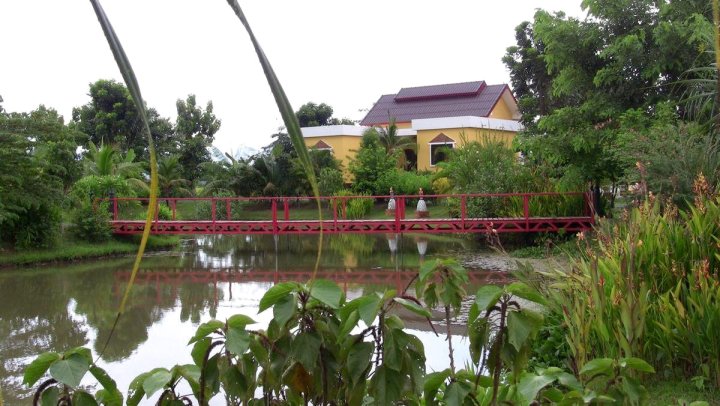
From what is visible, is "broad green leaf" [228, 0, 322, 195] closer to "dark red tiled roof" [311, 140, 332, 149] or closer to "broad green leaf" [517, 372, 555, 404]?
"broad green leaf" [517, 372, 555, 404]

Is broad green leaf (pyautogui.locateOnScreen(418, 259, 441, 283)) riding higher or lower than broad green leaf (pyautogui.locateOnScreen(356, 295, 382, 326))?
higher

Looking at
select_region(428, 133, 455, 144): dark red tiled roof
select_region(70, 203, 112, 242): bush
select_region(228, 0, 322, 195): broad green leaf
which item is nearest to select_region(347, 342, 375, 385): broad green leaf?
select_region(228, 0, 322, 195): broad green leaf

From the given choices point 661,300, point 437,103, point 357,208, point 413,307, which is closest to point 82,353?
point 413,307

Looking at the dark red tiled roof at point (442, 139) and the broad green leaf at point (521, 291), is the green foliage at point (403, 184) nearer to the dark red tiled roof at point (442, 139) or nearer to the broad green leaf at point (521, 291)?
the dark red tiled roof at point (442, 139)

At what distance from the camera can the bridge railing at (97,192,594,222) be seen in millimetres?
12109

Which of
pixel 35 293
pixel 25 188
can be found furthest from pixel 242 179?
pixel 35 293

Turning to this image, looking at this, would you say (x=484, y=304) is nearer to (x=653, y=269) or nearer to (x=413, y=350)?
(x=413, y=350)

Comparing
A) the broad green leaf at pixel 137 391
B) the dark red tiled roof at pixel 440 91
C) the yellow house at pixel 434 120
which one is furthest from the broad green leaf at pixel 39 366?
the dark red tiled roof at pixel 440 91

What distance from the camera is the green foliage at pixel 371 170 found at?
18.9 meters

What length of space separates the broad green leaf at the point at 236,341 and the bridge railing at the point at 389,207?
6488 mm

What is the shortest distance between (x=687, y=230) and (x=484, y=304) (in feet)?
10.8

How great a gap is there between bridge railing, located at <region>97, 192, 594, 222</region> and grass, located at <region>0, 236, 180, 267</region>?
2.03 feet

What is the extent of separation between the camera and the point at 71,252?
12242 mm

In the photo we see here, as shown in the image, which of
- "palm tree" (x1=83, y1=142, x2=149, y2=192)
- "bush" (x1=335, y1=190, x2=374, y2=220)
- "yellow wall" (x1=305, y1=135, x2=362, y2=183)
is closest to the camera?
"palm tree" (x1=83, y1=142, x2=149, y2=192)
